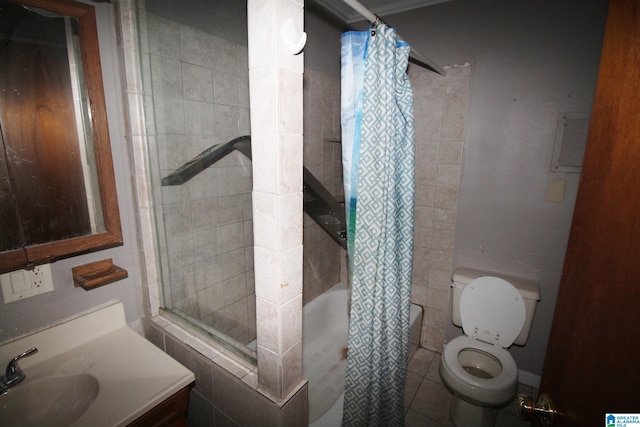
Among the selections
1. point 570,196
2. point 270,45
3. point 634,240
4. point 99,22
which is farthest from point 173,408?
point 570,196

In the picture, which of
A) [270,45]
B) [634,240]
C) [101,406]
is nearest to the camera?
[634,240]

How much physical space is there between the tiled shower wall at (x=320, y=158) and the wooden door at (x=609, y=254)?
159 centimetres

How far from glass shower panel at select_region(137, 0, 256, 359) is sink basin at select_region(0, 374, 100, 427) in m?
0.41

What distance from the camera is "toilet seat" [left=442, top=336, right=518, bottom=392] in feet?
4.92

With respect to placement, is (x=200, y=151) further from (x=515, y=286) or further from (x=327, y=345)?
(x=515, y=286)

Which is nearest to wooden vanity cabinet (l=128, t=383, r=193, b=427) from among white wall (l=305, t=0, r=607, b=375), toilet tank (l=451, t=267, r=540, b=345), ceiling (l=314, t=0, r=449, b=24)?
toilet tank (l=451, t=267, r=540, b=345)

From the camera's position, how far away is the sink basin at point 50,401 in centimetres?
91

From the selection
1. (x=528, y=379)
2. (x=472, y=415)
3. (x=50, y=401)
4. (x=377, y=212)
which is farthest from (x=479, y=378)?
(x=50, y=401)

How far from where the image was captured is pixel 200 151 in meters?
1.39

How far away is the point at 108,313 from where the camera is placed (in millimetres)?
1241

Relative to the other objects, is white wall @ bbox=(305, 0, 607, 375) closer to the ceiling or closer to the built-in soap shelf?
the ceiling

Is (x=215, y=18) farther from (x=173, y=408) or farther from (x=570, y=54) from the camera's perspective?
(x=570, y=54)

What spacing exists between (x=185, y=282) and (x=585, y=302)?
1.48 meters
